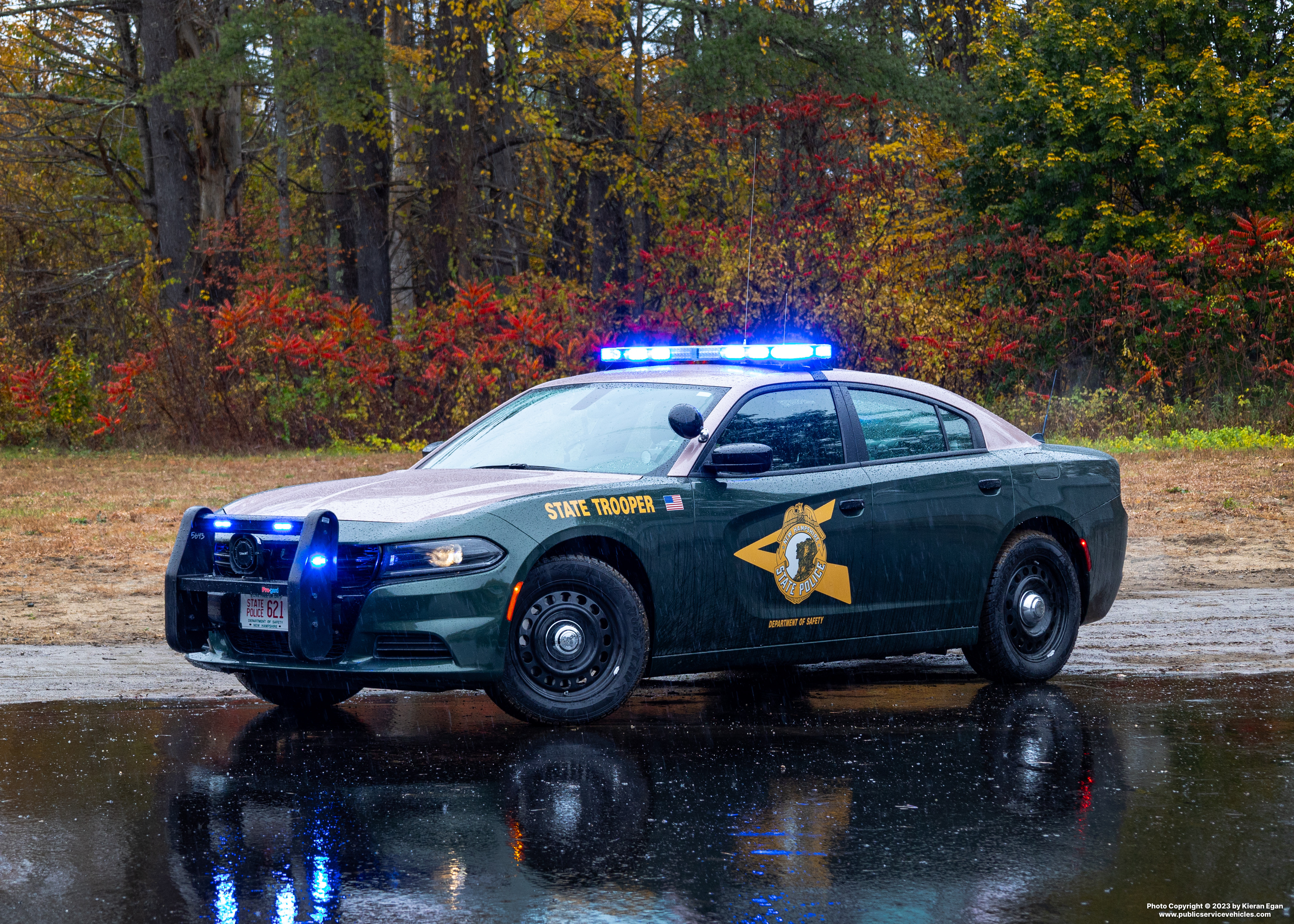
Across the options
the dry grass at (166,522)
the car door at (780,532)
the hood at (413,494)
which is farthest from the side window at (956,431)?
the dry grass at (166,522)

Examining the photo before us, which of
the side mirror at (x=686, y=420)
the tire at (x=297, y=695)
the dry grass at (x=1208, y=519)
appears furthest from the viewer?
the dry grass at (x=1208, y=519)

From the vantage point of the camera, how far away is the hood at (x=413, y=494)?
267 inches

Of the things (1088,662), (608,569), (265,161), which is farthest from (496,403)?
(265,161)

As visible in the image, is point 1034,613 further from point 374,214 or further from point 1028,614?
point 374,214

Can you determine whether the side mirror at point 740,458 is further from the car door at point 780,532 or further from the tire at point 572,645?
the tire at point 572,645

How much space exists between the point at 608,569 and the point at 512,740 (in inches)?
32.2

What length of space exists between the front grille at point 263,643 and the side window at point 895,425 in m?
2.83

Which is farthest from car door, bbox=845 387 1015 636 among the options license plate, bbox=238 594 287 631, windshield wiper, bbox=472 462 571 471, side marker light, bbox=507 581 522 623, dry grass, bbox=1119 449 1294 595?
dry grass, bbox=1119 449 1294 595

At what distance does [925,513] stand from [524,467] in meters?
1.97

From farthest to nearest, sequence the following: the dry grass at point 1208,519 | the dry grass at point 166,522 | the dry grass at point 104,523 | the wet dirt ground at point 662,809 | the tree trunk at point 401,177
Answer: the tree trunk at point 401,177 < the dry grass at point 1208,519 < the dry grass at point 166,522 < the dry grass at point 104,523 < the wet dirt ground at point 662,809

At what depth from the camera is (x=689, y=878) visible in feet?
15.6

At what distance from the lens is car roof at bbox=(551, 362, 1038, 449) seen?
7.93 metres

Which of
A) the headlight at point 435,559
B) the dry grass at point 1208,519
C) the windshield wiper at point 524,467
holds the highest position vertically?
the windshield wiper at point 524,467

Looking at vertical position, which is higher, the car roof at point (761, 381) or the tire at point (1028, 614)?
the car roof at point (761, 381)
